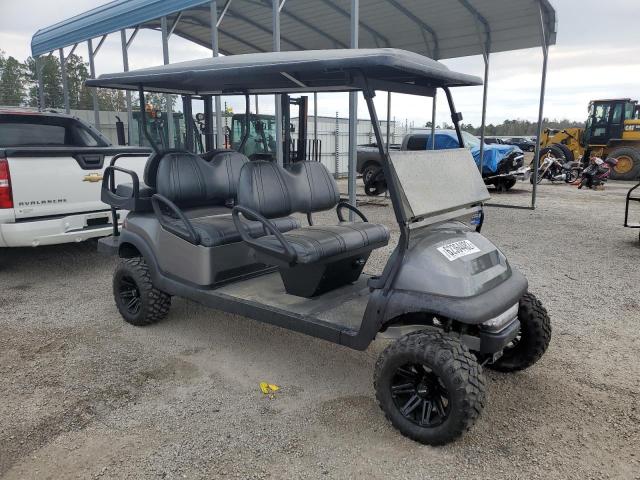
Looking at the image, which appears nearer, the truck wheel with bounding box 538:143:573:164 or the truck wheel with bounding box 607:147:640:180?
the truck wheel with bounding box 607:147:640:180

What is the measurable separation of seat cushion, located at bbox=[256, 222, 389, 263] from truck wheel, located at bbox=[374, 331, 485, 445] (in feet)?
2.79

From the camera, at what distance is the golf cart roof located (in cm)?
251

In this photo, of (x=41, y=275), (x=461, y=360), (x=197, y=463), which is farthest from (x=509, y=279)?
(x=41, y=275)

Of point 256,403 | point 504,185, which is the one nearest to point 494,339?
point 256,403

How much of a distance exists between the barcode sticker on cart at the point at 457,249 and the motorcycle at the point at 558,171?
13.8 metres

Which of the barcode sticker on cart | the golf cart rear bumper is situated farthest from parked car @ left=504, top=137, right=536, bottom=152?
the golf cart rear bumper

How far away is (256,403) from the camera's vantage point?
9.34ft

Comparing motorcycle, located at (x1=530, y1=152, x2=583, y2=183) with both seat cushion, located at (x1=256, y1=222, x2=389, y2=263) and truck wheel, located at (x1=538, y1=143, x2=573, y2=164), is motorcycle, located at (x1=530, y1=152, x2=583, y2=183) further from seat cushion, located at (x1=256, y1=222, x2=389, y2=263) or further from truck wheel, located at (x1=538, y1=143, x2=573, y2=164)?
seat cushion, located at (x1=256, y1=222, x2=389, y2=263)

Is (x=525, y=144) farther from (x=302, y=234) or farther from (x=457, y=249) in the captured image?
(x=457, y=249)

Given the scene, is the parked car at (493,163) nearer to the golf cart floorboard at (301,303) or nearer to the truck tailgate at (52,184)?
the truck tailgate at (52,184)

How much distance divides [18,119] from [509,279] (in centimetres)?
548

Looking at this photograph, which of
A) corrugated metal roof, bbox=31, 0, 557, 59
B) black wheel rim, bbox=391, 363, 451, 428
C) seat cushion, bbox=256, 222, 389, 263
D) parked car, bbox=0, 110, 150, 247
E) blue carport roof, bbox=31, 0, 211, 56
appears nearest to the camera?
black wheel rim, bbox=391, 363, 451, 428

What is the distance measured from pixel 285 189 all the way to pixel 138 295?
1.43 meters

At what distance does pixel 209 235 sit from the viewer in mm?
3469
